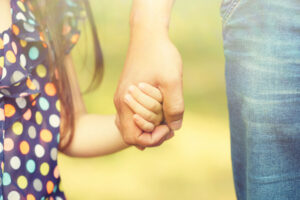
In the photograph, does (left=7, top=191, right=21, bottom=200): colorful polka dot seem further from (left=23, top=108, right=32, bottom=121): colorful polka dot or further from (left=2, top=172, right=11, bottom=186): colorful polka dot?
(left=23, top=108, right=32, bottom=121): colorful polka dot

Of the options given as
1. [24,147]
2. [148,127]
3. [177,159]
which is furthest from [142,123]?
[177,159]

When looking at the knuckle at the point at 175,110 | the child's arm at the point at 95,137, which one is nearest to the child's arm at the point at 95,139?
the child's arm at the point at 95,137

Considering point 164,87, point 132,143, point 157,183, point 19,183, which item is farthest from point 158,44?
point 157,183

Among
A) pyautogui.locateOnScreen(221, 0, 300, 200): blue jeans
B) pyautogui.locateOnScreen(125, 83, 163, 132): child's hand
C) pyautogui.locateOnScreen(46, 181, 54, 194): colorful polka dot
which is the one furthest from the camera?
pyautogui.locateOnScreen(46, 181, 54, 194): colorful polka dot

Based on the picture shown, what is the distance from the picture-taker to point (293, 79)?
990mm

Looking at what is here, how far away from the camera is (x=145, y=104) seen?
109 centimetres

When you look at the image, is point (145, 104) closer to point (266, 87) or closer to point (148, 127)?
point (148, 127)

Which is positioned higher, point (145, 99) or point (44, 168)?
point (145, 99)

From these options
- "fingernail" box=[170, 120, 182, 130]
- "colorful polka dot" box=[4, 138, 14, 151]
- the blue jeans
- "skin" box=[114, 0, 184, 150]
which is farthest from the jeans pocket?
"colorful polka dot" box=[4, 138, 14, 151]

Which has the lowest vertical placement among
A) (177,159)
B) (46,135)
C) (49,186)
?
(177,159)

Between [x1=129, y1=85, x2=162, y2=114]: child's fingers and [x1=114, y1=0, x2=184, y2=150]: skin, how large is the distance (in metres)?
0.01

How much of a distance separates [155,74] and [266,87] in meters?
0.20

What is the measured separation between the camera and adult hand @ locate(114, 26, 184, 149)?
3.41ft

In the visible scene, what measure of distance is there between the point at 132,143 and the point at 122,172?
122cm
